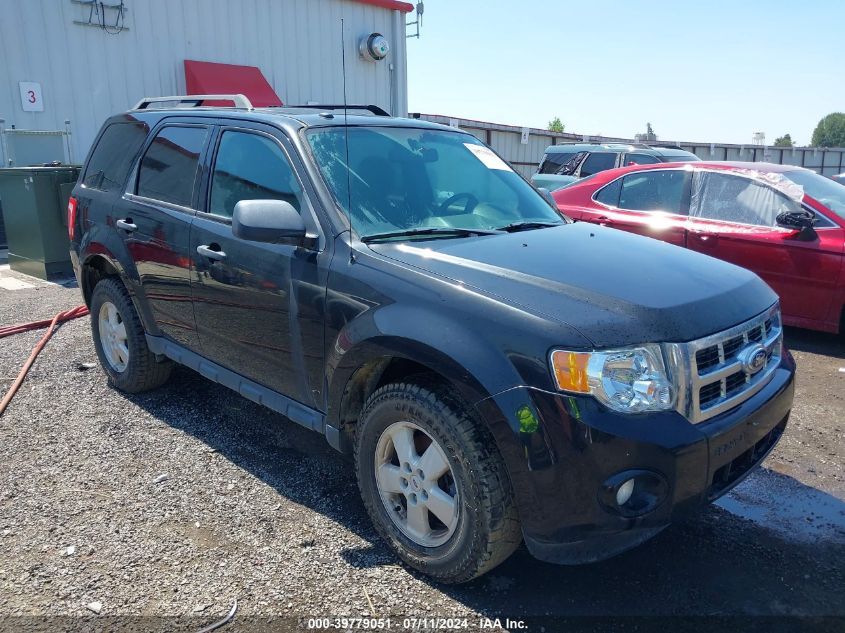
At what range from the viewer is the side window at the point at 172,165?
12.5 ft

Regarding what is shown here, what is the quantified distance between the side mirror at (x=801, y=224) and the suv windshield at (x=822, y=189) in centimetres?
34

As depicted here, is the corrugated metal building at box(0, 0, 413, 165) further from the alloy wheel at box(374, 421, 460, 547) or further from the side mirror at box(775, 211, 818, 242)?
the alloy wheel at box(374, 421, 460, 547)

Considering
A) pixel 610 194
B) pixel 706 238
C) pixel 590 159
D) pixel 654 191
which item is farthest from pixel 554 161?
pixel 706 238

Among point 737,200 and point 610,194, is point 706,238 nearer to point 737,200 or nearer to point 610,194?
point 737,200

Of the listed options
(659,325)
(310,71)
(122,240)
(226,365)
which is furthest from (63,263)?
(310,71)

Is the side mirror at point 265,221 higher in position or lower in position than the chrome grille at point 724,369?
higher

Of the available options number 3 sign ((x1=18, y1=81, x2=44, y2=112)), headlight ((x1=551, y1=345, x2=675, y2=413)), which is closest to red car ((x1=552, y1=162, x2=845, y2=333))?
headlight ((x1=551, y1=345, x2=675, y2=413))

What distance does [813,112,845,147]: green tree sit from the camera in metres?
112

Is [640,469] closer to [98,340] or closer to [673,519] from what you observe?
[673,519]

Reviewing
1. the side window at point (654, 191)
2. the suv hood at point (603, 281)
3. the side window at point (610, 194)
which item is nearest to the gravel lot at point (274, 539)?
the suv hood at point (603, 281)

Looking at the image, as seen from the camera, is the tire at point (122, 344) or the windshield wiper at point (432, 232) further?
the tire at point (122, 344)

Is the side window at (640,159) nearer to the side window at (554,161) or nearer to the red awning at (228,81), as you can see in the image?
the side window at (554,161)

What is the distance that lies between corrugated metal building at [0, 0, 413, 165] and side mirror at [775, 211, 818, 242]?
256 inches

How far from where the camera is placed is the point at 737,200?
6.05 m
